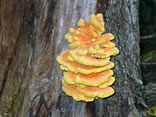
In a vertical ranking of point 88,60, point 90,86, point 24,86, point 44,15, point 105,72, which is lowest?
point 24,86

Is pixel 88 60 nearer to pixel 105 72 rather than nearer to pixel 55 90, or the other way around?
pixel 105 72

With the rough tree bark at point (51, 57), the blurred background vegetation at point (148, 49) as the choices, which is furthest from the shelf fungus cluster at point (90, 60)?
the blurred background vegetation at point (148, 49)

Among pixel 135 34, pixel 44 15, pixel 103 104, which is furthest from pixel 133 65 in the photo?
pixel 44 15

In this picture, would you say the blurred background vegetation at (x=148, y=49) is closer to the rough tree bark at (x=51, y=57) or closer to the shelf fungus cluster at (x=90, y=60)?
the rough tree bark at (x=51, y=57)

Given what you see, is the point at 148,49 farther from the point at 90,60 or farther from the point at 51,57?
the point at 90,60

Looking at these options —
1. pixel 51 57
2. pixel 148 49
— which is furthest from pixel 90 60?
Answer: pixel 148 49

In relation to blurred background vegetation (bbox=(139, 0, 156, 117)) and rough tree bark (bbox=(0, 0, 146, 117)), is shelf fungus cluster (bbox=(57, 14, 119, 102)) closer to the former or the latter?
rough tree bark (bbox=(0, 0, 146, 117))

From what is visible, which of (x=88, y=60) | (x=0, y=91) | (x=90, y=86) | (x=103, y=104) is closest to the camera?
(x=88, y=60)

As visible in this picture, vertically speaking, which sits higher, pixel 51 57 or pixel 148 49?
pixel 51 57
